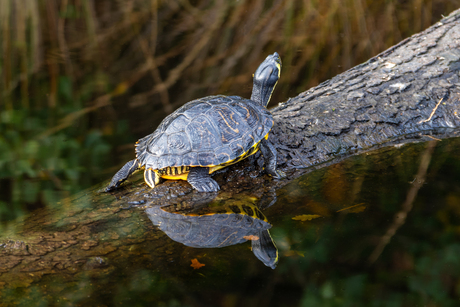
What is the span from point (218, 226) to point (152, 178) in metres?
0.70

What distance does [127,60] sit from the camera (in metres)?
6.72

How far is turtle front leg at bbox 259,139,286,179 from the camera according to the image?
10.1ft

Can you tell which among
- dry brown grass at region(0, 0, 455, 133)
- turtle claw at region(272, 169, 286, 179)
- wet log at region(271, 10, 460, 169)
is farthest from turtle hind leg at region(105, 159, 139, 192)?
dry brown grass at region(0, 0, 455, 133)

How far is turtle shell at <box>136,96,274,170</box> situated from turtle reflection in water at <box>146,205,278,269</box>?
0.35m

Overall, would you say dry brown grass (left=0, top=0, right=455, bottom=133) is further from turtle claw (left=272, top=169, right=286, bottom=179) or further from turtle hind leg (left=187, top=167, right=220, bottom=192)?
turtle claw (left=272, top=169, right=286, bottom=179)

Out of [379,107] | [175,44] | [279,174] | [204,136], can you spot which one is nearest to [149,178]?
[204,136]

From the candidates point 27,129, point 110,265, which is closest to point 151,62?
point 27,129

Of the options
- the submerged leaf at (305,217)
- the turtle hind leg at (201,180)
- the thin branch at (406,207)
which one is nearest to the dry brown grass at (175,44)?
the turtle hind leg at (201,180)

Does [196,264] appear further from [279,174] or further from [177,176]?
[279,174]

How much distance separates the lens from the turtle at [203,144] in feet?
9.33

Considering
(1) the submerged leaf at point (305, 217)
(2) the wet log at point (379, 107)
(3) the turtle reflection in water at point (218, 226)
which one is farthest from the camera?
(2) the wet log at point (379, 107)

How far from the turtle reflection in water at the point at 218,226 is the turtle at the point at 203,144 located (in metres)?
0.23

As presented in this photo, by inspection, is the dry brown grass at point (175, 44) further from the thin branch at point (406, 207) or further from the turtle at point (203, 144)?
the thin branch at point (406, 207)

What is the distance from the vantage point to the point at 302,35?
7695mm
